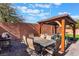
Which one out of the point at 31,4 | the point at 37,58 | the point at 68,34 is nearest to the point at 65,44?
the point at 68,34

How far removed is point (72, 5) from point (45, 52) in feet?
3.04

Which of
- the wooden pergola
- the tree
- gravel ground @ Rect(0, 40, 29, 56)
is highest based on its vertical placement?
the tree

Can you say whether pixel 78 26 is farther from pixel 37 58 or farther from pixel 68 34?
pixel 37 58

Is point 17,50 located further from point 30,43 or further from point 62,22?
point 62,22

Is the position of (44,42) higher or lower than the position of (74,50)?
higher

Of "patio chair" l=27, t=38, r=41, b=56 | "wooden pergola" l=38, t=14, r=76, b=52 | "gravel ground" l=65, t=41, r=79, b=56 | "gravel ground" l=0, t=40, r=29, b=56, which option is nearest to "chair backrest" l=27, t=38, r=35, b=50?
"patio chair" l=27, t=38, r=41, b=56

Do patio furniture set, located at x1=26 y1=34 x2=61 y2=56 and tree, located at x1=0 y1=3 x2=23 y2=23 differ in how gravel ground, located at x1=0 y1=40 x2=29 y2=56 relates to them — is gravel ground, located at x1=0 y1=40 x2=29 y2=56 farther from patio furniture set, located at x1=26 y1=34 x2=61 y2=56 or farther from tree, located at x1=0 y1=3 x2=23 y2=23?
tree, located at x1=0 y1=3 x2=23 y2=23


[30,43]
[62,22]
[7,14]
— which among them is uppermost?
[7,14]

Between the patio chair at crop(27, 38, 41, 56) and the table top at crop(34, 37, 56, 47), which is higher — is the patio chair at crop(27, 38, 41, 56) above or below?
below

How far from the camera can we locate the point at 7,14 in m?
5.09

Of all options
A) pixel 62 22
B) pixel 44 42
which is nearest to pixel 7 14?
pixel 44 42

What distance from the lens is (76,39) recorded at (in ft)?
16.8

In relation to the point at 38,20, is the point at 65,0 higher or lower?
higher

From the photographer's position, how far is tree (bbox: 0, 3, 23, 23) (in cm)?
510
